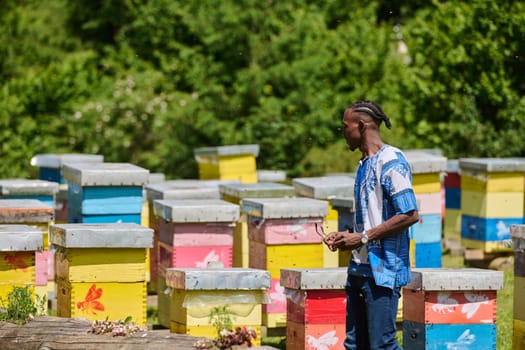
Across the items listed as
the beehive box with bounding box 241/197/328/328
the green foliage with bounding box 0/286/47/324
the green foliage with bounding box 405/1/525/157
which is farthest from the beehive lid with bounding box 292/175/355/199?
the green foliage with bounding box 405/1/525/157

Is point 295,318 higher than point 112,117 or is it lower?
lower

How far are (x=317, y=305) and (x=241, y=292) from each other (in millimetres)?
476

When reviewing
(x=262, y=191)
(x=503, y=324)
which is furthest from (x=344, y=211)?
(x=503, y=324)

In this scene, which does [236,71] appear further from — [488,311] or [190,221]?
[488,311]

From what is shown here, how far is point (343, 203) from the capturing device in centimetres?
853

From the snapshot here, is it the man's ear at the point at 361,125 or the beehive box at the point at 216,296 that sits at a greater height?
the man's ear at the point at 361,125

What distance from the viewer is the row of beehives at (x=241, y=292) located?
6.68 meters

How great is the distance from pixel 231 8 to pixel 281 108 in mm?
1788

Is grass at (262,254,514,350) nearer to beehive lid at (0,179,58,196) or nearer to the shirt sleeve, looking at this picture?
beehive lid at (0,179,58,196)

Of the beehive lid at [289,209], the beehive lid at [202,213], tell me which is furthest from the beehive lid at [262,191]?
the beehive lid at [202,213]

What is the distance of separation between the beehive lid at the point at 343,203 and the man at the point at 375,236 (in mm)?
2848

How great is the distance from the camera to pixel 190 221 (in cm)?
827

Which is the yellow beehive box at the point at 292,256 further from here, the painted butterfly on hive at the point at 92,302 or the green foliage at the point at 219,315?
the painted butterfly on hive at the point at 92,302

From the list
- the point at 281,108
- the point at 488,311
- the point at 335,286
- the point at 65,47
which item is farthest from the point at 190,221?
the point at 65,47
